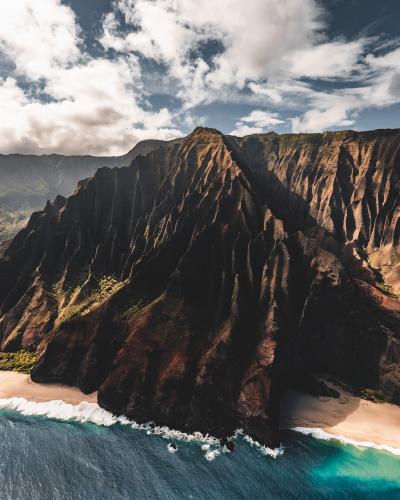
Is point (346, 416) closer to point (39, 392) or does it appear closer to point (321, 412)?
point (321, 412)

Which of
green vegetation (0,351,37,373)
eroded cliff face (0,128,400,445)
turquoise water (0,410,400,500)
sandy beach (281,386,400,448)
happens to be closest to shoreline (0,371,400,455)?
sandy beach (281,386,400,448)

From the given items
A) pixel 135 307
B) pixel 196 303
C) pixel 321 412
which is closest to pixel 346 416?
pixel 321 412

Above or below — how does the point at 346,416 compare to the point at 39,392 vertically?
above

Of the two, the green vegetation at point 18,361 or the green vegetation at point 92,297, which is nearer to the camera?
the green vegetation at point 18,361

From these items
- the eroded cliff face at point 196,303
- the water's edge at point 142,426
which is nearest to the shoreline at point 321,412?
the water's edge at point 142,426

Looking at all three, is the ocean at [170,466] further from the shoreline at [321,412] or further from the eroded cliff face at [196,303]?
the eroded cliff face at [196,303]

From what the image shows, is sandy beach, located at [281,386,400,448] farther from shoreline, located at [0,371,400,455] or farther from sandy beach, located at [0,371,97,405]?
sandy beach, located at [0,371,97,405]
